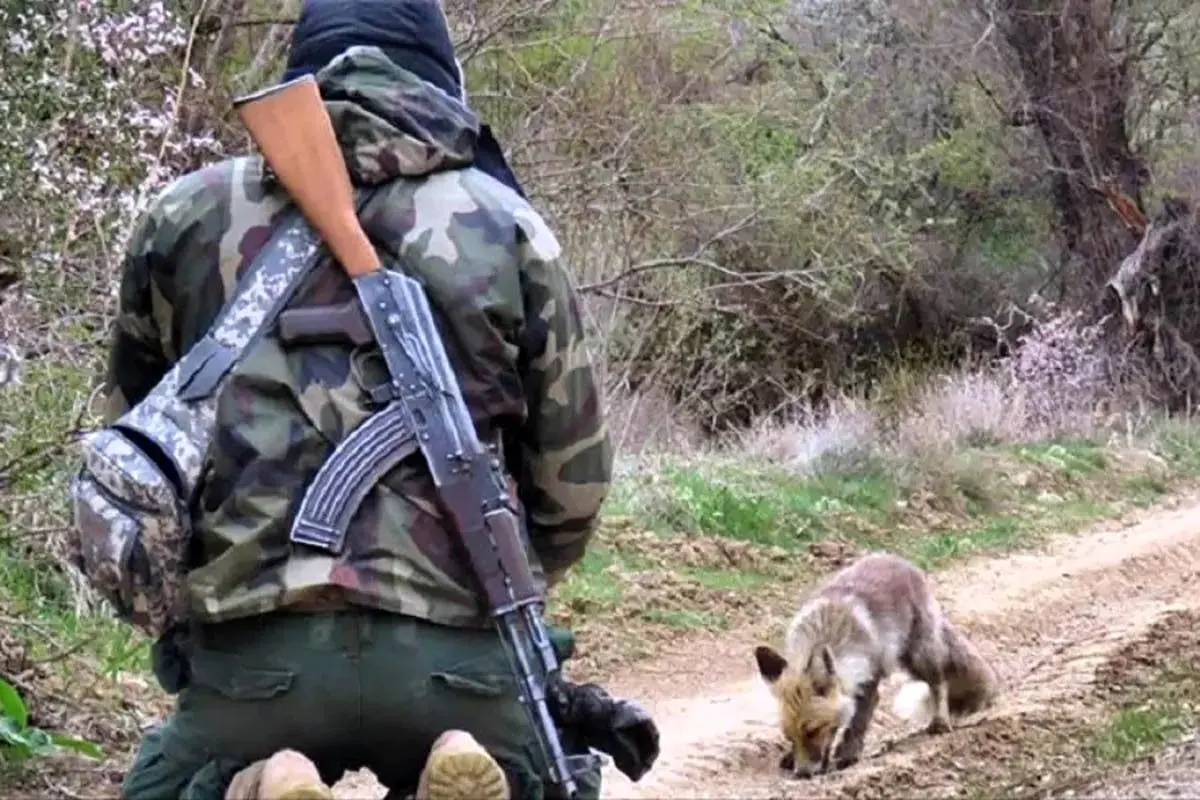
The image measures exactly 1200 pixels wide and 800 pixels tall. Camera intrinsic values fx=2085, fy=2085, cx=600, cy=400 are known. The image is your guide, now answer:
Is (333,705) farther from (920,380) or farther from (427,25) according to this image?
(920,380)

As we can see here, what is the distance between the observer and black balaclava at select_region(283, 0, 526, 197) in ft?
13.4

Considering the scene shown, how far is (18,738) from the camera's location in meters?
6.93

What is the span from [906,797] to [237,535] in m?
4.19

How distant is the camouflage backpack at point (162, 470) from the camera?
379 cm

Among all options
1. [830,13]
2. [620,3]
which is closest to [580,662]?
[620,3]

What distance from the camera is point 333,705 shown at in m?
3.75

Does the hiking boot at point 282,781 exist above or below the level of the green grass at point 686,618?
above

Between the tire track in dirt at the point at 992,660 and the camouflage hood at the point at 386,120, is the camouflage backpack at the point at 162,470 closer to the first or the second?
the camouflage hood at the point at 386,120

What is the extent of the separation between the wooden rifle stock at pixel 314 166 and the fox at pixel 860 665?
436cm

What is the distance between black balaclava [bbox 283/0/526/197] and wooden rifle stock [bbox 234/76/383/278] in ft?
0.60

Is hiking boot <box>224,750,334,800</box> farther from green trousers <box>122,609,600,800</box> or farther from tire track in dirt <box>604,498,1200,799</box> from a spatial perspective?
Answer: tire track in dirt <box>604,498,1200,799</box>

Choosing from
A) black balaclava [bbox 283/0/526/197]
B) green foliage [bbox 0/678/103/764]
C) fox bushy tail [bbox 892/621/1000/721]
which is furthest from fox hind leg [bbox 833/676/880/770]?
black balaclava [bbox 283/0/526/197]

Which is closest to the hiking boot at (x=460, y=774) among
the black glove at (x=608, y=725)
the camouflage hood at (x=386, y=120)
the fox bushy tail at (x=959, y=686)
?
the black glove at (x=608, y=725)

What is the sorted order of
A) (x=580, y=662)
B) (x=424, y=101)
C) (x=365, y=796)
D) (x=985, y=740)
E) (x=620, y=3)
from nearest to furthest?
(x=424, y=101)
(x=365, y=796)
(x=985, y=740)
(x=580, y=662)
(x=620, y=3)
